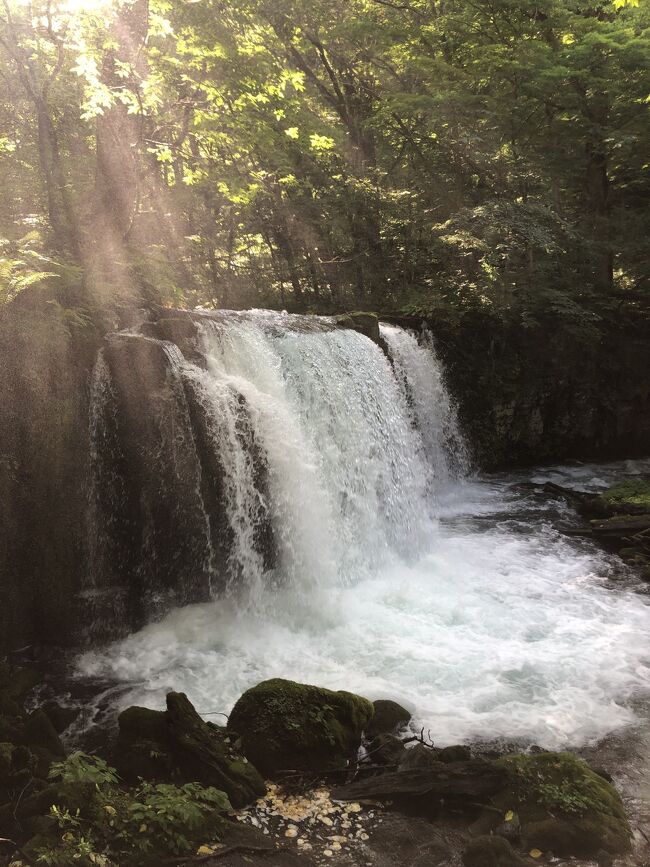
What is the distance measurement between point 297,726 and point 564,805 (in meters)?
2.08

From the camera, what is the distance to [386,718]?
535cm

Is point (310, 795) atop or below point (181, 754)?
below

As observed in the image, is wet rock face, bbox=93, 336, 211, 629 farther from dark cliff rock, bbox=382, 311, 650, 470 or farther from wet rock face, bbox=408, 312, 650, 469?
wet rock face, bbox=408, 312, 650, 469

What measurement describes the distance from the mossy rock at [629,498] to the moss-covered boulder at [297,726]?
8.11 meters

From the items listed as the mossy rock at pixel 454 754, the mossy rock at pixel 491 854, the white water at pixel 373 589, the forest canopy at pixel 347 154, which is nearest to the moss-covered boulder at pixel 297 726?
the mossy rock at pixel 454 754

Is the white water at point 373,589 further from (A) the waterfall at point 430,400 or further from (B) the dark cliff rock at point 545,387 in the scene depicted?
(B) the dark cliff rock at point 545,387

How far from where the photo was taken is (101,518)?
715 cm

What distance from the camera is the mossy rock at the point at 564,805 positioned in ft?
12.2

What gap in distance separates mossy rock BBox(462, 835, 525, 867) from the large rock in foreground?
1593 millimetres

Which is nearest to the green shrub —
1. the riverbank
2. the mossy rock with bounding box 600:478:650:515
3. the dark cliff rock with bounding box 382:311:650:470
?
the riverbank

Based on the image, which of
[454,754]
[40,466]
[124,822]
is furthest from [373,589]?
[124,822]

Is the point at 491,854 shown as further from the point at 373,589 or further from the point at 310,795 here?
the point at 373,589

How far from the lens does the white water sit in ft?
19.6

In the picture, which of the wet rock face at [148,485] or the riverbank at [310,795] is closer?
the riverbank at [310,795]
